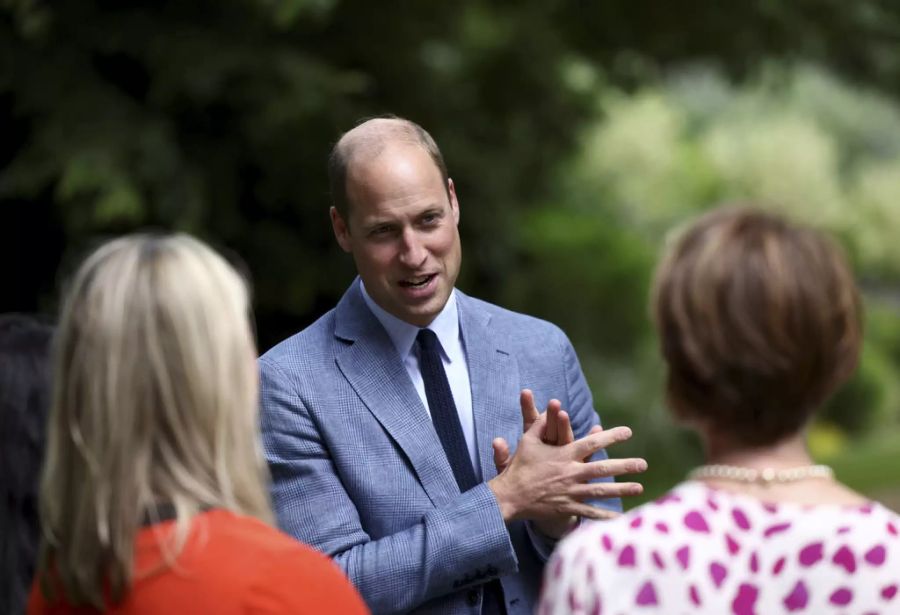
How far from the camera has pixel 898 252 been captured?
72.6 feet

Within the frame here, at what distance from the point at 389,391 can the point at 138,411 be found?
4.05 feet

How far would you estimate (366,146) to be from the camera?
3.14m

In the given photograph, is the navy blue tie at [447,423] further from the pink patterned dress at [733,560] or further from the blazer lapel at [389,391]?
the pink patterned dress at [733,560]

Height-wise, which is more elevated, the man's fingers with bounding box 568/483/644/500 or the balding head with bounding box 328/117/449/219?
the balding head with bounding box 328/117/449/219

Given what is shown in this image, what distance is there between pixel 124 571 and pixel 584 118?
7508mm

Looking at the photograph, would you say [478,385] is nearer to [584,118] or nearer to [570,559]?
[570,559]

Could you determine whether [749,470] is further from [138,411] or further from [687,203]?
[687,203]

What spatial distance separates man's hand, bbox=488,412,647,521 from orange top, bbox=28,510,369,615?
983mm

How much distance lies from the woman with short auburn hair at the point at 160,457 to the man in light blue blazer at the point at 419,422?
3.12 ft

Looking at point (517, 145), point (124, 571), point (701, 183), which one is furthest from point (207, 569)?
point (701, 183)

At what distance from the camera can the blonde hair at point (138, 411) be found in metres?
1.87

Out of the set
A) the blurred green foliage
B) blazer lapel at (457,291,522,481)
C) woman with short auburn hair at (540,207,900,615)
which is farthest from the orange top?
blazer lapel at (457,291,522,481)

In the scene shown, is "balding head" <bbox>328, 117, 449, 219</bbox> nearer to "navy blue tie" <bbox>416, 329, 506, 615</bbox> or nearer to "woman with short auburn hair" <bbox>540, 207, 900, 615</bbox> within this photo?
"navy blue tie" <bbox>416, 329, 506, 615</bbox>

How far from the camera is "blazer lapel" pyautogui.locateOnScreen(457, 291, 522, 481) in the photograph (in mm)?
3088
